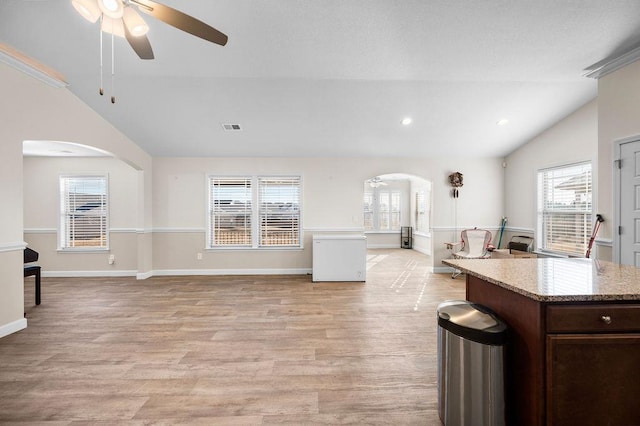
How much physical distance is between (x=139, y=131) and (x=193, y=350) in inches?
156

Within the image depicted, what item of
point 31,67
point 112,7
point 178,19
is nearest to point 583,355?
point 178,19

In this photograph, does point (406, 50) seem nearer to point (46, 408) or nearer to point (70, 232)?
point (46, 408)

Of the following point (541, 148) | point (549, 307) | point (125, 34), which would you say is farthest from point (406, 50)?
point (541, 148)

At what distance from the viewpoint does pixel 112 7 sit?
189 centimetres

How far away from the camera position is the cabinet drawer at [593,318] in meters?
1.47

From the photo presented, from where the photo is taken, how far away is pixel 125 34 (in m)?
2.12

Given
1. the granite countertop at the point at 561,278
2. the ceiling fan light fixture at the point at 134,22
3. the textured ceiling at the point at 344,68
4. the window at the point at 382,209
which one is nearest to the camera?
the granite countertop at the point at 561,278

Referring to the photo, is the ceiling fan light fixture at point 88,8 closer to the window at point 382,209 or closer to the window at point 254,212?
the window at point 254,212

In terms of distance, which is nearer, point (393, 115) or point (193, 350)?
point (193, 350)

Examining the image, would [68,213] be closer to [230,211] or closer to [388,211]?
[230,211]

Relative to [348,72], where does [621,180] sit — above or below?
below

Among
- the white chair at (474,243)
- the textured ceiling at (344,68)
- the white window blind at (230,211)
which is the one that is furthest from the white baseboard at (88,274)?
the white chair at (474,243)

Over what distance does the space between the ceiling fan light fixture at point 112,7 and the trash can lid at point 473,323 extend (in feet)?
8.85

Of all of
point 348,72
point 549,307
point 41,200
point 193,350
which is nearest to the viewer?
point 549,307
